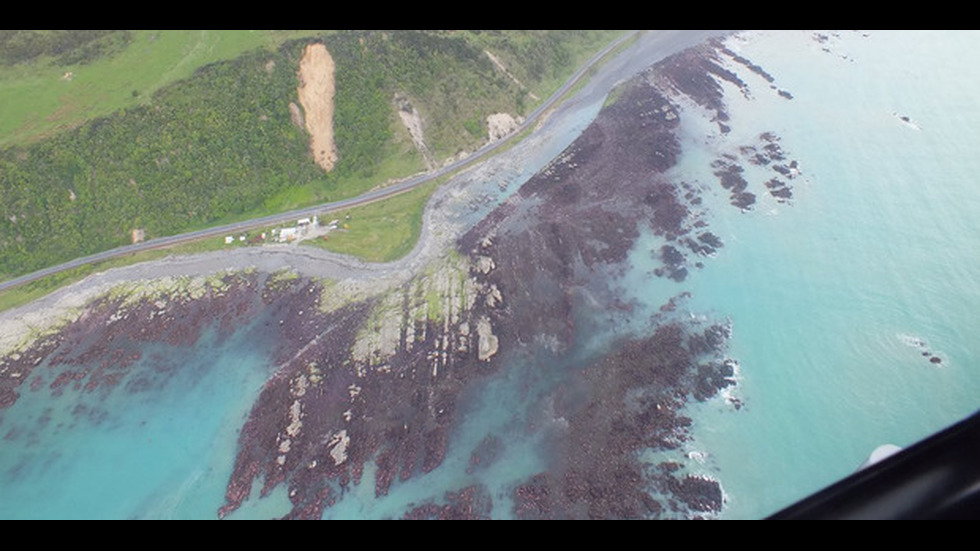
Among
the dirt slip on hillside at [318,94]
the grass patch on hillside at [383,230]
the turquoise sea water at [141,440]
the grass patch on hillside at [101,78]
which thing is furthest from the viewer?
the dirt slip on hillside at [318,94]

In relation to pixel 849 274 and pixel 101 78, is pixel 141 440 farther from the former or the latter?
pixel 849 274

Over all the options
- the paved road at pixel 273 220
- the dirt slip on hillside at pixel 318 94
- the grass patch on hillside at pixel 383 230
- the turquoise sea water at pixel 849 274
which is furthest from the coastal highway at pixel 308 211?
the turquoise sea water at pixel 849 274

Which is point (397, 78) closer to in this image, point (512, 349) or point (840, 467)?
A: point (512, 349)

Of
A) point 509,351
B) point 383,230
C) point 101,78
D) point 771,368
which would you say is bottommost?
point 509,351

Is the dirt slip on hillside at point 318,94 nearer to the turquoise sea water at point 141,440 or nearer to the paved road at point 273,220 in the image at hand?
the paved road at point 273,220

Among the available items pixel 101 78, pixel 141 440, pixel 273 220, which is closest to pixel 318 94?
pixel 273 220
